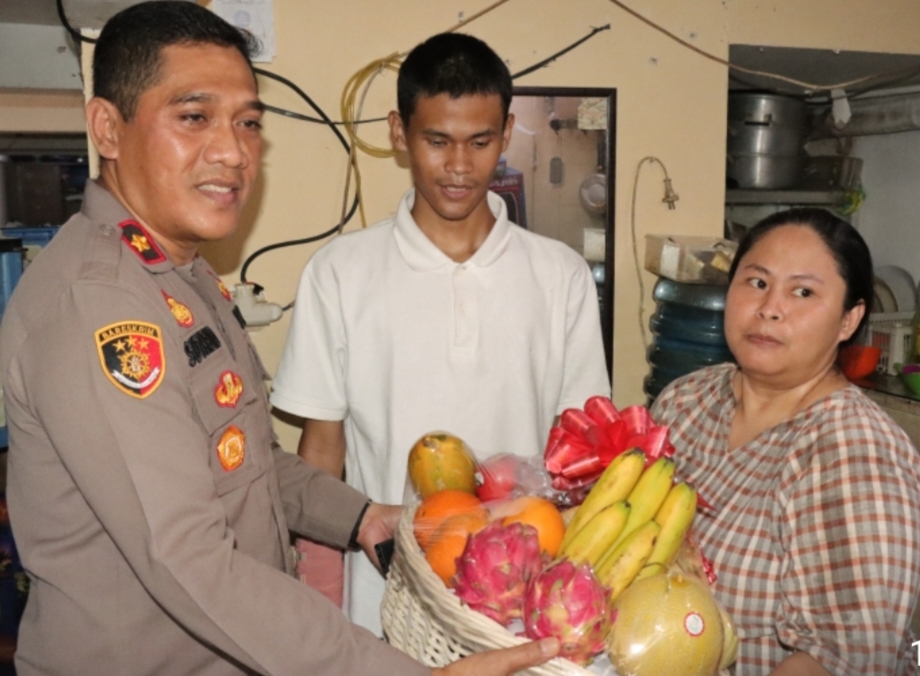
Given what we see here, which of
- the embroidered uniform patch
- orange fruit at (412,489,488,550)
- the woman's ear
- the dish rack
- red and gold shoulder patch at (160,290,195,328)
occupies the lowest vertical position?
the dish rack

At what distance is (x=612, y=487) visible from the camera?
3.72ft

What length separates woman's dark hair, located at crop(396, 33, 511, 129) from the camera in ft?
5.96

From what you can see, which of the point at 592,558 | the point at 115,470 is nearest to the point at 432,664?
the point at 592,558

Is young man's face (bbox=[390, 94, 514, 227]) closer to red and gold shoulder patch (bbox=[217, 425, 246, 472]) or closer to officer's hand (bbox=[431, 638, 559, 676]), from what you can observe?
red and gold shoulder patch (bbox=[217, 425, 246, 472])

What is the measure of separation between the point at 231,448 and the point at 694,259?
5.56 feet

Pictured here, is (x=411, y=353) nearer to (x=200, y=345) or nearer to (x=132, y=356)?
(x=200, y=345)

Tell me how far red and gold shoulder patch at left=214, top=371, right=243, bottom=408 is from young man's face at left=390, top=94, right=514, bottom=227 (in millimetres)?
767

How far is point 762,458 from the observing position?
1464mm

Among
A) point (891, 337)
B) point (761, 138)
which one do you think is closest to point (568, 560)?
point (761, 138)

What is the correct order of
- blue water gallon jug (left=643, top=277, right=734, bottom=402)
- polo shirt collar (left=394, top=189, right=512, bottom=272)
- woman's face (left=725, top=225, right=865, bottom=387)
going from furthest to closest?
1. blue water gallon jug (left=643, top=277, right=734, bottom=402)
2. polo shirt collar (left=394, top=189, right=512, bottom=272)
3. woman's face (left=725, top=225, right=865, bottom=387)

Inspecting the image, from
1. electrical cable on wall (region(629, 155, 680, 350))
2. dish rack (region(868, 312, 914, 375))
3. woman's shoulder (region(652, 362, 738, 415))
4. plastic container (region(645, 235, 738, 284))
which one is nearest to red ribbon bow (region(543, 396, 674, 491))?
woman's shoulder (region(652, 362, 738, 415))

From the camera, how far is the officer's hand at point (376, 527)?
1.56 metres

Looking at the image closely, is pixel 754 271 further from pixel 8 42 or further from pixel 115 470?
pixel 8 42

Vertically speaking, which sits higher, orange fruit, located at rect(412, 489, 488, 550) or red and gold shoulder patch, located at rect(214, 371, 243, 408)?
red and gold shoulder patch, located at rect(214, 371, 243, 408)
